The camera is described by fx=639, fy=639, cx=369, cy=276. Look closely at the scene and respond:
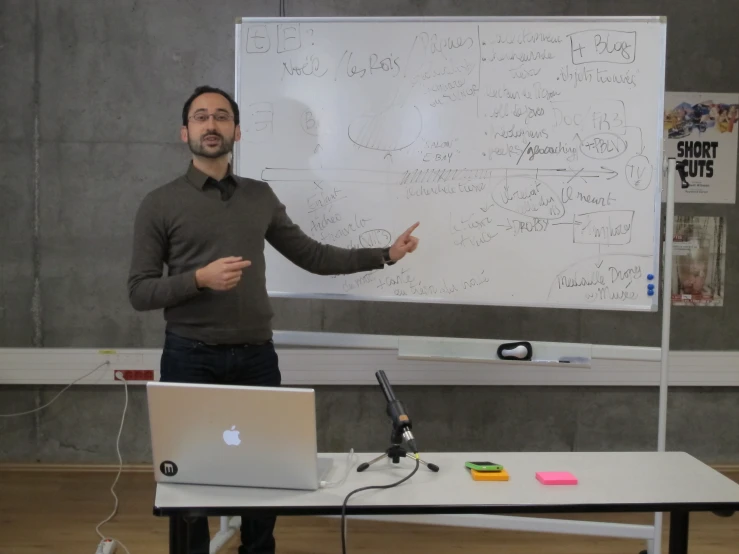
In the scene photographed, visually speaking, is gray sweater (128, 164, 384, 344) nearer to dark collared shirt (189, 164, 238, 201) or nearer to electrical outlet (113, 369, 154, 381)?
dark collared shirt (189, 164, 238, 201)

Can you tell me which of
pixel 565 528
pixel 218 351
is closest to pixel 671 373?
pixel 565 528

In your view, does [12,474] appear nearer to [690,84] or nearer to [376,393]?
[376,393]

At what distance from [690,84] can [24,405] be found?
381 cm

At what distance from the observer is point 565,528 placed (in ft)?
7.88

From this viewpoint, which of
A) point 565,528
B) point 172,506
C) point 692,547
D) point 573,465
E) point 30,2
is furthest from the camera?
point 30,2

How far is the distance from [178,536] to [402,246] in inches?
51.1

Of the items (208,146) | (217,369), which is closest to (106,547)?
(217,369)

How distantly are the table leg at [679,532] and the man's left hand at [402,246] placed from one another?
1.22 metres

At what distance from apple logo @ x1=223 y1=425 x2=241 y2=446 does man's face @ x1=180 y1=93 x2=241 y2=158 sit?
114 centimetres

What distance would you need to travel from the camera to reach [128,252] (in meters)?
3.29

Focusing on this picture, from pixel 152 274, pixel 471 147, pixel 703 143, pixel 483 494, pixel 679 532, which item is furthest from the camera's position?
pixel 703 143

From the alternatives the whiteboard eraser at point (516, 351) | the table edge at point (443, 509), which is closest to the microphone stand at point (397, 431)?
the table edge at point (443, 509)

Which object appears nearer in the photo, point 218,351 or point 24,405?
point 218,351

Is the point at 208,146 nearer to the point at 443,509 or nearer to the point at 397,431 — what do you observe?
the point at 397,431
